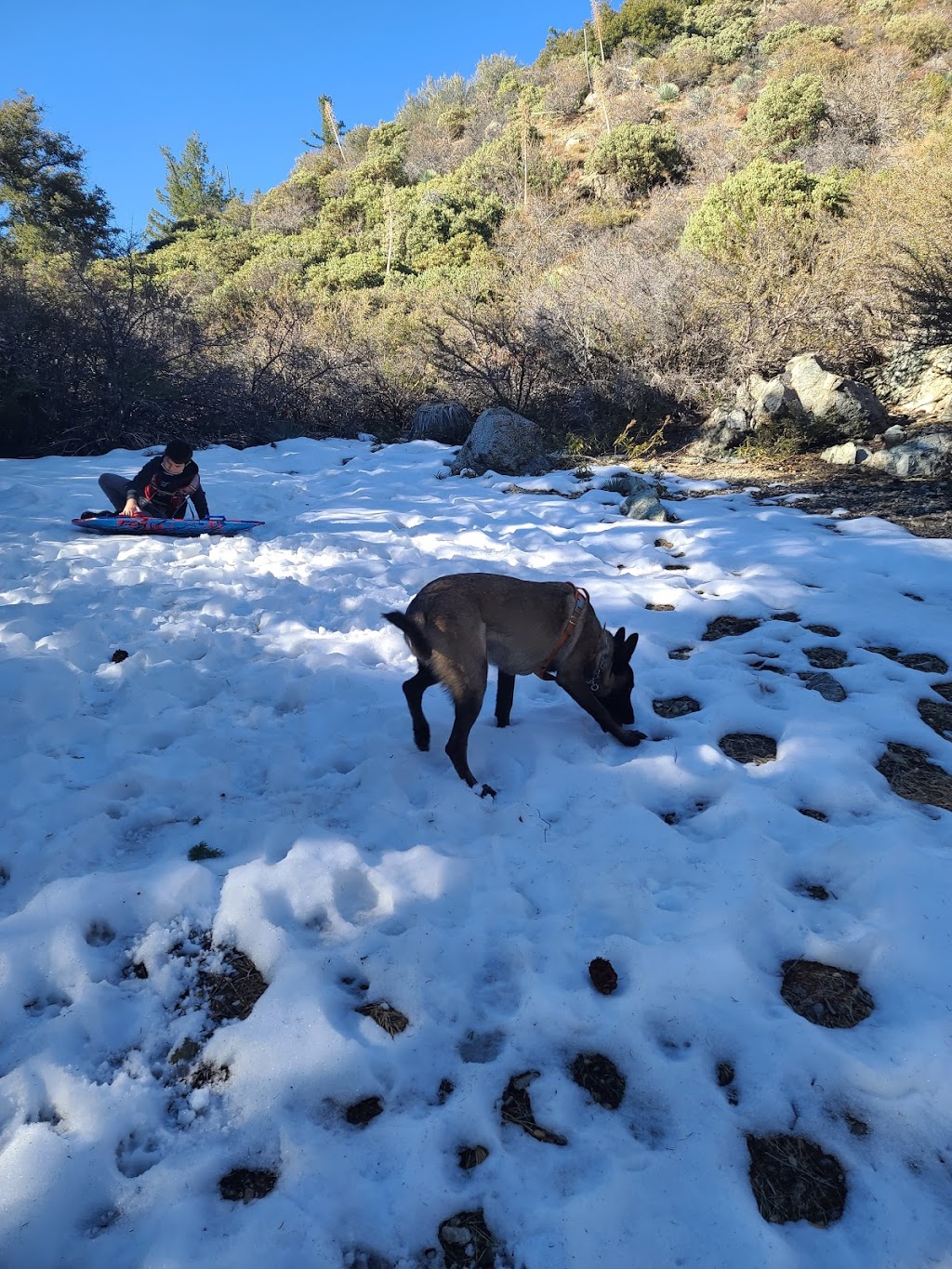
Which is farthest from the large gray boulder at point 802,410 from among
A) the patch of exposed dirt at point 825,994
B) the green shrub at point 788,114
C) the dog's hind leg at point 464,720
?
the green shrub at point 788,114

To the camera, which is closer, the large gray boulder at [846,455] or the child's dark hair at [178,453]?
the child's dark hair at [178,453]

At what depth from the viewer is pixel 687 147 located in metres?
24.8

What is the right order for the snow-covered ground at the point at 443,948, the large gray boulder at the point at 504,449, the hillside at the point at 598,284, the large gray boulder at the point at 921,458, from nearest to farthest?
the snow-covered ground at the point at 443,948 < the large gray boulder at the point at 921,458 < the large gray boulder at the point at 504,449 < the hillside at the point at 598,284

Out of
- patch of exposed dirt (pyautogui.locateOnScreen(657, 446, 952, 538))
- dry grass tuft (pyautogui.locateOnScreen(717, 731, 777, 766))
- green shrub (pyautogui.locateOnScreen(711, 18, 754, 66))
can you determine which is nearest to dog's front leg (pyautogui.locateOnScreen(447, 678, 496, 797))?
dry grass tuft (pyautogui.locateOnScreen(717, 731, 777, 766))

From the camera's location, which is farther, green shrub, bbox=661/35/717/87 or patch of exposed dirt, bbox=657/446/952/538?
green shrub, bbox=661/35/717/87

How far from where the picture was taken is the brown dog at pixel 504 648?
3.11 m

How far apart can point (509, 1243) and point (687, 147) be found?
1265 inches

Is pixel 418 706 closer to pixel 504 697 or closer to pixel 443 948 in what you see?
pixel 504 697

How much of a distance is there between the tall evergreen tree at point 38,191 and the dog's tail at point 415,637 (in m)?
27.2

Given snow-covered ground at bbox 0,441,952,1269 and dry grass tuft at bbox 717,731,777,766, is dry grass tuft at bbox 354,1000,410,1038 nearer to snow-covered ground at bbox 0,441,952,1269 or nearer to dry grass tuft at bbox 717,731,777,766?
snow-covered ground at bbox 0,441,952,1269

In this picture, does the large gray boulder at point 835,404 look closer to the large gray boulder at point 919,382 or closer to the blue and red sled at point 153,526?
the large gray boulder at point 919,382

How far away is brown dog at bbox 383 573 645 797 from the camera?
3111 millimetres

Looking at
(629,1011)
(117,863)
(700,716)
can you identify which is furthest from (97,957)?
(700,716)

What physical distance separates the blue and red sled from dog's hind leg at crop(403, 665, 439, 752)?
3881mm
